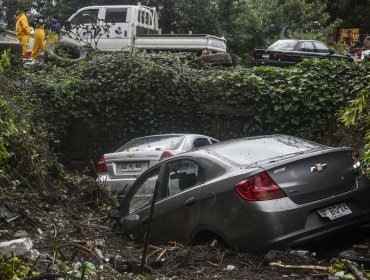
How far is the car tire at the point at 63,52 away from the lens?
A: 62.6ft

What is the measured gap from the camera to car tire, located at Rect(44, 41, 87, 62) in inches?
751

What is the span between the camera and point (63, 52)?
2055 cm

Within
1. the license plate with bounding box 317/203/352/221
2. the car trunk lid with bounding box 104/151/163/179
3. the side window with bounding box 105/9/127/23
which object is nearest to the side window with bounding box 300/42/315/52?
the side window with bounding box 105/9/127/23

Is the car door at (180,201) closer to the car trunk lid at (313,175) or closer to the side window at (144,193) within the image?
the side window at (144,193)

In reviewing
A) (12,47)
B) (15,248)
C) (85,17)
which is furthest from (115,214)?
(85,17)

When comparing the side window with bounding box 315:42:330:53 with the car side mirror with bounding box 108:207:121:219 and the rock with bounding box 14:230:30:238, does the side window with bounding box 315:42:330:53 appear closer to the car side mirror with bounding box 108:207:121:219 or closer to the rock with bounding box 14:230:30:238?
the car side mirror with bounding box 108:207:121:219

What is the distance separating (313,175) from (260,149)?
88cm

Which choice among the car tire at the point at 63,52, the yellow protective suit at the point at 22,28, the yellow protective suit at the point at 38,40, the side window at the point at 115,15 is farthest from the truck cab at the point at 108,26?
the yellow protective suit at the point at 22,28

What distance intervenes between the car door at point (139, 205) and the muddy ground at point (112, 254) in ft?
0.74

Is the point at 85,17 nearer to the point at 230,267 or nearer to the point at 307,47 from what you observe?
the point at 307,47

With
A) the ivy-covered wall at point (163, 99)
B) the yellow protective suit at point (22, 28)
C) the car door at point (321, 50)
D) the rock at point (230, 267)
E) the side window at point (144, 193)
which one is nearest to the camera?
the rock at point (230, 267)

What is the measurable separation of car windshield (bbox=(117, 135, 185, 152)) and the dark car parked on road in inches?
402

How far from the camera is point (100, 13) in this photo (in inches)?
925

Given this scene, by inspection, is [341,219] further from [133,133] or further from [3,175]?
[133,133]
